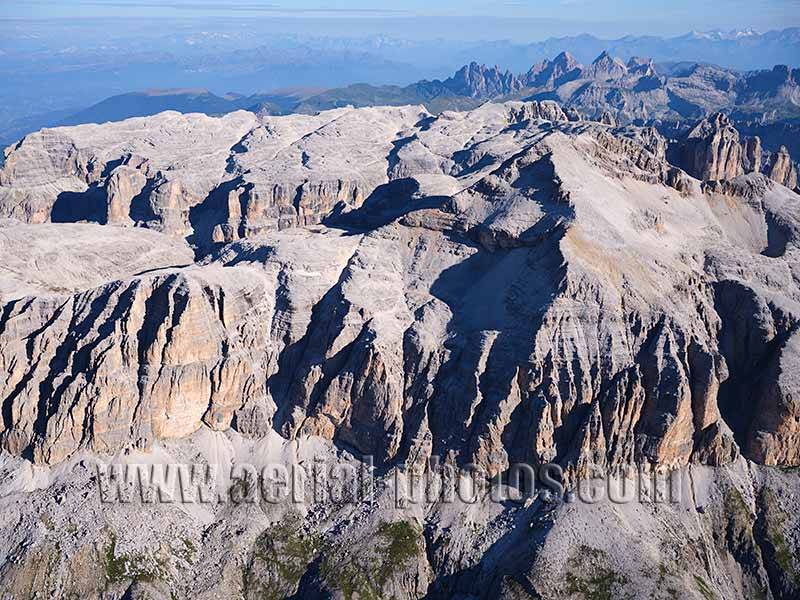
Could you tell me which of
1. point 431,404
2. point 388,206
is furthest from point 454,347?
point 388,206

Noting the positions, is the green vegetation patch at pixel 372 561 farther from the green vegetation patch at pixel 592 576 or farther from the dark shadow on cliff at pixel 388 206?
the dark shadow on cliff at pixel 388 206

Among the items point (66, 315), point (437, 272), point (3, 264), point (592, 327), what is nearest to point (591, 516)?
point (592, 327)

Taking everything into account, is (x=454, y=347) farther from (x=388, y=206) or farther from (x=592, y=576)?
(x=388, y=206)

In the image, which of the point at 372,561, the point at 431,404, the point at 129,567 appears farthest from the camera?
the point at 431,404

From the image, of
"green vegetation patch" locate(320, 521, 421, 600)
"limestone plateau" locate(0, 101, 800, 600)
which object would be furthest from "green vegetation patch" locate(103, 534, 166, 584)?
"green vegetation patch" locate(320, 521, 421, 600)

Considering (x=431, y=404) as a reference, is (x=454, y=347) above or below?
above

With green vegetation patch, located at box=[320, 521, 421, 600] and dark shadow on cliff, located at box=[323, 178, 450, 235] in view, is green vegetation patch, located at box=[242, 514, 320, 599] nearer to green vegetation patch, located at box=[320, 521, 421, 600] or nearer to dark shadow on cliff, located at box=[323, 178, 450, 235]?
green vegetation patch, located at box=[320, 521, 421, 600]

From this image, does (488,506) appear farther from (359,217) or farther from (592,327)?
(359,217)

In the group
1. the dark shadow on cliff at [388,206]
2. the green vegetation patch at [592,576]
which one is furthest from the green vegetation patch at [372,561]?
the dark shadow on cliff at [388,206]
